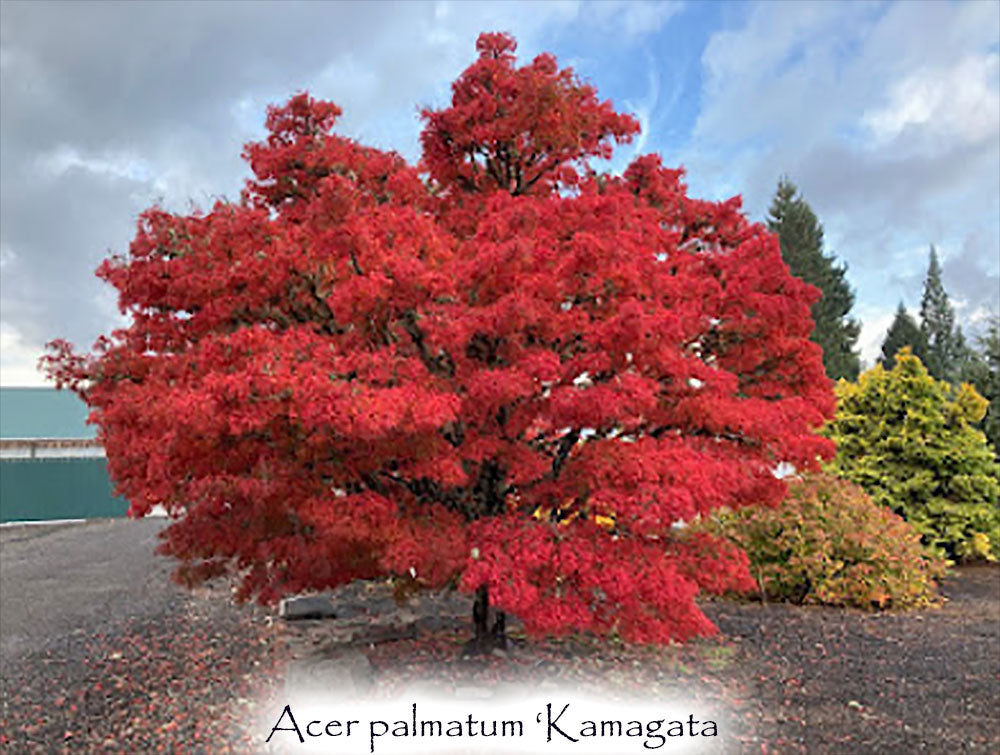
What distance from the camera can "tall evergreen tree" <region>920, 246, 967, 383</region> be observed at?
4312 centimetres

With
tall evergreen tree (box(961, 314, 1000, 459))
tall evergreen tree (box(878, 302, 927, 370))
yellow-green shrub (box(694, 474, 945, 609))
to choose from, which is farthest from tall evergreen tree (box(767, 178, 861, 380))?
yellow-green shrub (box(694, 474, 945, 609))

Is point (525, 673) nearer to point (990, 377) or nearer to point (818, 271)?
point (990, 377)

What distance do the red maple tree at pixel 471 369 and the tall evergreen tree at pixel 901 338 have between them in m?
36.9

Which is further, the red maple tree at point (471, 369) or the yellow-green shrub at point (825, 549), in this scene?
the yellow-green shrub at point (825, 549)

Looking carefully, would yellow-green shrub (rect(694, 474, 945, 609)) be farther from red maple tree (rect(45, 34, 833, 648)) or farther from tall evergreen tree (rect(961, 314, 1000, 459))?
tall evergreen tree (rect(961, 314, 1000, 459))

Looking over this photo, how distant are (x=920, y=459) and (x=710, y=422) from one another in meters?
11.3

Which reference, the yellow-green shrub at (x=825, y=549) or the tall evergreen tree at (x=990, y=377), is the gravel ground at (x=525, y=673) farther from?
the tall evergreen tree at (x=990, y=377)

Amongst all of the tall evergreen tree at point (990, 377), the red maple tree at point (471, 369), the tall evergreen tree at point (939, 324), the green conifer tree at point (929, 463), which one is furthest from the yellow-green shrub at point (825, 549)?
the tall evergreen tree at point (939, 324)

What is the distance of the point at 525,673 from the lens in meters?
6.52

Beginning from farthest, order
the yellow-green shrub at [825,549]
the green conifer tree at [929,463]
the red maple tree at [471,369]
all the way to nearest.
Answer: the green conifer tree at [929,463]
the yellow-green shrub at [825,549]
the red maple tree at [471,369]

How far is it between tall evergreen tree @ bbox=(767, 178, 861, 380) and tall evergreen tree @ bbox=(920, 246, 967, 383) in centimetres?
614

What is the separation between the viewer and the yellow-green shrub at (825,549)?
10258 mm

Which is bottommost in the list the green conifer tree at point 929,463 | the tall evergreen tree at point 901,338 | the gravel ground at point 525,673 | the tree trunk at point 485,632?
the gravel ground at point 525,673

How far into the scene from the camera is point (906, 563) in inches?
421
